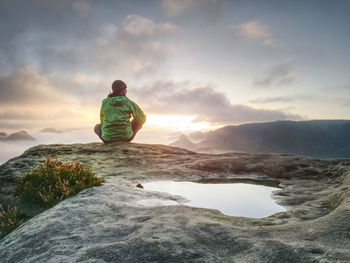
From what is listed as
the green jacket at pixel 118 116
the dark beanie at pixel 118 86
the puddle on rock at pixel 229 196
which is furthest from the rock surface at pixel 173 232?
the dark beanie at pixel 118 86

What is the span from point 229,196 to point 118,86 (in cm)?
797

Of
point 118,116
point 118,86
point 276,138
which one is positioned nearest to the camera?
point 118,116

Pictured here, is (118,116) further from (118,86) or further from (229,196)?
(229,196)

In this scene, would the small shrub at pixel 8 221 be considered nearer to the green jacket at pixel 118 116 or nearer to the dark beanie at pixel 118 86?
the green jacket at pixel 118 116

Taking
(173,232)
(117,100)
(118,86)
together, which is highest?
(118,86)

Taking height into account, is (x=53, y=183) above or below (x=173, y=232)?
above

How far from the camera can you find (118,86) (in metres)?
10.8

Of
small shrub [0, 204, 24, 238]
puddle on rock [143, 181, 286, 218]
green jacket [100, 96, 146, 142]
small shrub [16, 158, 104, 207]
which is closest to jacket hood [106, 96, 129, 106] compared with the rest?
green jacket [100, 96, 146, 142]

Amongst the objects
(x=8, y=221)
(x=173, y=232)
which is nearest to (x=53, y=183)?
(x=8, y=221)

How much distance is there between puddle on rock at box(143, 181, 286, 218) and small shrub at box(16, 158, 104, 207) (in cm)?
144

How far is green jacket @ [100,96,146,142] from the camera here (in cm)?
1048

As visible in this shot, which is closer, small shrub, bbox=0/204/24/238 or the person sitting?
small shrub, bbox=0/204/24/238

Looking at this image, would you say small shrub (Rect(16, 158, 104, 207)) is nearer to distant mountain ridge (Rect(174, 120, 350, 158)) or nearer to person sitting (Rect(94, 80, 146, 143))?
person sitting (Rect(94, 80, 146, 143))

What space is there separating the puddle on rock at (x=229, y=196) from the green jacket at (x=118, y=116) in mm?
5253
